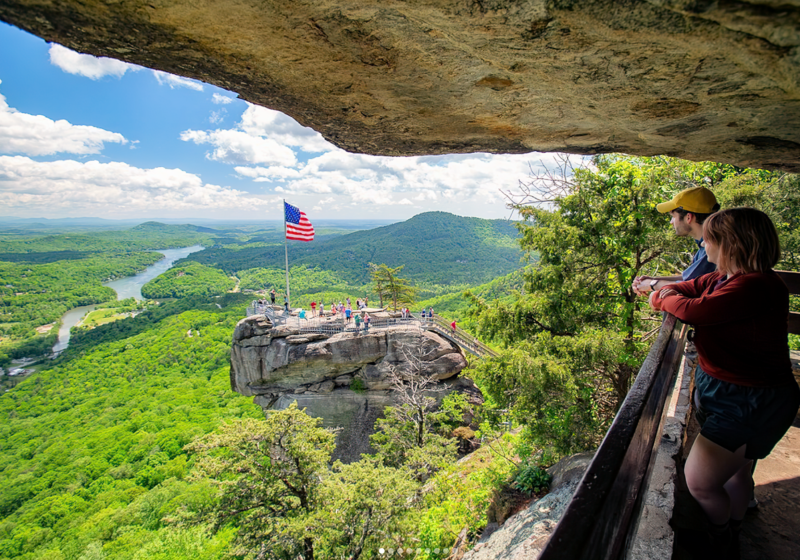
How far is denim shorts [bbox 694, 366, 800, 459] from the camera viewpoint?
1.71m

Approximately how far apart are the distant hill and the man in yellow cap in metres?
108

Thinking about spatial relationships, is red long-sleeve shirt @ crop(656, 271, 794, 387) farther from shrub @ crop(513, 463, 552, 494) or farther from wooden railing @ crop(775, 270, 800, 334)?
shrub @ crop(513, 463, 552, 494)

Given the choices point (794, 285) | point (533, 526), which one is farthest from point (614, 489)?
point (533, 526)

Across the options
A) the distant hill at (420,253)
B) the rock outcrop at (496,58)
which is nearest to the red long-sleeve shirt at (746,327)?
the rock outcrop at (496,58)

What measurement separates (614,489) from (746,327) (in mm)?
1251

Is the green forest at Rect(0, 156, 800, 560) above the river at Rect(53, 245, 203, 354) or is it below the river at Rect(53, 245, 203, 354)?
above

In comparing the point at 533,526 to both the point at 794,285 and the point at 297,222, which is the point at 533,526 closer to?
the point at 794,285

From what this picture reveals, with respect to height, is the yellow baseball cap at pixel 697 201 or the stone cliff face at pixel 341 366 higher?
the yellow baseball cap at pixel 697 201

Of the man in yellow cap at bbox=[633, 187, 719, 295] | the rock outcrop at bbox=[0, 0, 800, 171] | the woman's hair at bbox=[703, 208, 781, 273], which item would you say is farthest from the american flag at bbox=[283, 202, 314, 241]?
the woman's hair at bbox=[703, 208, 781, 273]

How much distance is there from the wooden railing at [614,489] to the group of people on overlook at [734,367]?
43 cm

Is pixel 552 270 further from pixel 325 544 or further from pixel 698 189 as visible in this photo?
pixel 325 544

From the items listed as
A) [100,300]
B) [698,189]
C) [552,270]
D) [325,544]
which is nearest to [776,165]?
[698,189]

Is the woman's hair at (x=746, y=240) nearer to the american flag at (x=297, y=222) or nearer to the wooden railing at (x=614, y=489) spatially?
the wooden railing at (x=614, y=489)

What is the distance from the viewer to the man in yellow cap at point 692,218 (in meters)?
2.66
